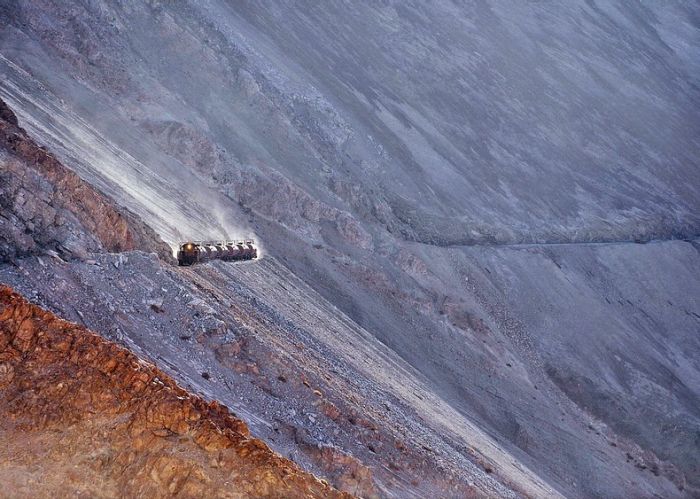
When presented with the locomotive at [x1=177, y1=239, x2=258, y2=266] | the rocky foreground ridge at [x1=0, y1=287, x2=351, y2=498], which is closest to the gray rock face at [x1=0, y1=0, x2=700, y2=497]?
the locomotive at [x1=177, y1=239, x2=258, y2=266]

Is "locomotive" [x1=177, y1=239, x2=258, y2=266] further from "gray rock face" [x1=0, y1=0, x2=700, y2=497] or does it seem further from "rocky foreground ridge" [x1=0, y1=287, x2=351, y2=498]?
"rocky foreground ridge" [x1=0, y1=287, x2=351, y2=498]

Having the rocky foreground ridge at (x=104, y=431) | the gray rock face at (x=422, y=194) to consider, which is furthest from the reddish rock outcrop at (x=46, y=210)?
the rocky foreground ridge at (x=104, y=431)

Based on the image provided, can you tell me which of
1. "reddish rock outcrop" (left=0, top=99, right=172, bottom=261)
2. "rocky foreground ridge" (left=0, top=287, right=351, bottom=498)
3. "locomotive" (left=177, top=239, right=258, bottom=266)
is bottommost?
"locomotive" (left=177, top=239, right=258, bottom=266)

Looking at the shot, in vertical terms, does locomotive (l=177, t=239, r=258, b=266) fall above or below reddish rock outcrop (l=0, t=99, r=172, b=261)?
below

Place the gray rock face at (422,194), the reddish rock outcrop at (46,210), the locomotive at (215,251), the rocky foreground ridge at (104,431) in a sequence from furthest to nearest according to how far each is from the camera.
Result: the gray rock face at (422,194), the locomotive at (215,251), the reddish rock outcrop at (46,210), the rocky foreground ridge at (104,431)

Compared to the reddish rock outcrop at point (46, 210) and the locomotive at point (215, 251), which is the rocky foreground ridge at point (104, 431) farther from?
the locomotive at point (215, 251)

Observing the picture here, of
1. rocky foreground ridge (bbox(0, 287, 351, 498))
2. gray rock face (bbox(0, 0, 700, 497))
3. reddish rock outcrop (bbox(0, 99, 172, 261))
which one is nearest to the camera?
rocky foreground ridge (bbox(0, 287, 351, 498))

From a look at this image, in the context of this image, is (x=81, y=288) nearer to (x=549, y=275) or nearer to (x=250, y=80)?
(x=250, y=80)
